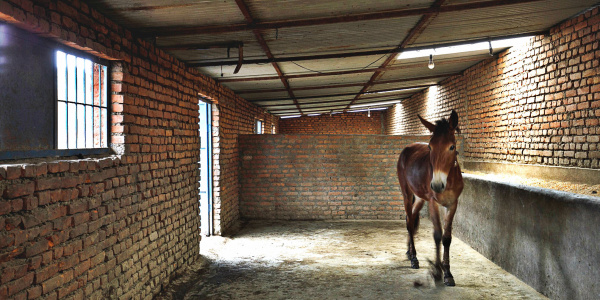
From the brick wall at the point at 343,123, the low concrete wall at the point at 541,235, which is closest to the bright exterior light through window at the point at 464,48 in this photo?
the low concrete wall at the point at 541,235

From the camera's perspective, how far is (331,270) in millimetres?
5254

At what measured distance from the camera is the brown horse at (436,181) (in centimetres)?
444

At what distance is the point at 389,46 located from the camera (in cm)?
561

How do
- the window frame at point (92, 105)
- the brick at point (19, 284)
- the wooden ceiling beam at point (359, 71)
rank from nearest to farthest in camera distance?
the brick at point (19, 284) < the window frame at point (92, 105) < the wooden ceiling beam at point (359, 71)

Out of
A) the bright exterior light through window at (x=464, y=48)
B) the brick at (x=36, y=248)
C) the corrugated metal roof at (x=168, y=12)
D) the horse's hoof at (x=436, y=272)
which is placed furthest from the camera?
the bright exterior light through window at (x=464, y=48)

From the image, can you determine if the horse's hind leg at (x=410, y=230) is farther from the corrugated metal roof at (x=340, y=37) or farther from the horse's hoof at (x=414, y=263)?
the corrugated metal roof at (x=340, y=37)

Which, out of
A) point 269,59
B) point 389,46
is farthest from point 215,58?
point 389,46

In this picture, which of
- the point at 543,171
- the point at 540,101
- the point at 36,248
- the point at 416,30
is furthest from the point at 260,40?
the point at 543,171

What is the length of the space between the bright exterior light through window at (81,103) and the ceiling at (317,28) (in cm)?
55

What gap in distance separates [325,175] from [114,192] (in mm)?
5644

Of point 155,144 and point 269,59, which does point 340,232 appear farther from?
point 155,144

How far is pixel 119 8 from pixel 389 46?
369 centimetres

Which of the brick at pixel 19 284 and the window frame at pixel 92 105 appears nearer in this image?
the brick at pixel 19 284

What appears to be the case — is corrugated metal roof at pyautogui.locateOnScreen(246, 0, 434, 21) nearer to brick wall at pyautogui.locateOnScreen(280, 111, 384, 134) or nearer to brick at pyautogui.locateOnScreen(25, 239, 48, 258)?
brick at pyautogui.locateOnScreen(25, 239, 48, 258)
